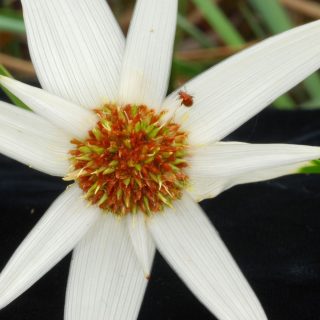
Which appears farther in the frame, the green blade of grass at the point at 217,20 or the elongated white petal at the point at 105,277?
the green blade of grass at the point at 217,20

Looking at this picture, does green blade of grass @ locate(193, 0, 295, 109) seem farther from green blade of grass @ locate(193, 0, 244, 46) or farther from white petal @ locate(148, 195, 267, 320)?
white petal @ locate(148, 195, 267, 320)

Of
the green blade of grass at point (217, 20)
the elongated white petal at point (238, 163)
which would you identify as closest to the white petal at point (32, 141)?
the elongated white petal at point (238, 163)

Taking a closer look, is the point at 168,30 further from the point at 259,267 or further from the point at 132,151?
the point at 259,267

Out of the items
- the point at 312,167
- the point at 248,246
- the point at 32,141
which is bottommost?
the point at 248,246

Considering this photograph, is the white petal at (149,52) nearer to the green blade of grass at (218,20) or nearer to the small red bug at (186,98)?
the small red bug at (186,98)

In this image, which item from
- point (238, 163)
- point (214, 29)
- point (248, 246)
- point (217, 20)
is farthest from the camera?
point (214, 29)

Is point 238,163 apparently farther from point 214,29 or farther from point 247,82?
point 214,29

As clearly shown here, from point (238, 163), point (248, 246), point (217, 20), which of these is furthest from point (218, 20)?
point (238, 163)

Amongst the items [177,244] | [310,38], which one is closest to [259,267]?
[177,244]
